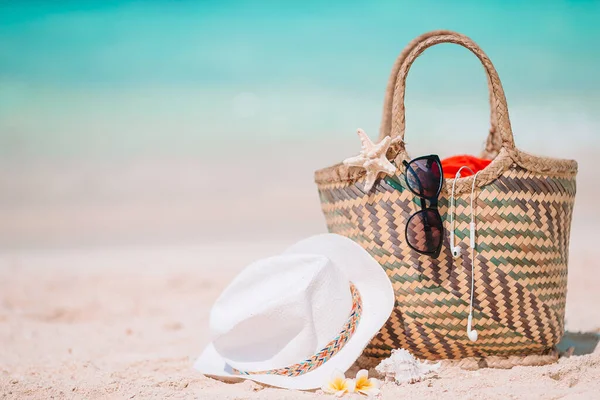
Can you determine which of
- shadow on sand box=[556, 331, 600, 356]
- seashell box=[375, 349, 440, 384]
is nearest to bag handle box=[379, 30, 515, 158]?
seashell box=[375, 349, 440, 384]

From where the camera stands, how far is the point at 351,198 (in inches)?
97.0

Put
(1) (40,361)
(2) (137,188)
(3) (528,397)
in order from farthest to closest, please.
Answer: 1. (2) (137,188)
2. (1) (40,361)
3. (3) (528,397)

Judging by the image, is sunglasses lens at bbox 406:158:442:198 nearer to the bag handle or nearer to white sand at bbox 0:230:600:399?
the bag handle

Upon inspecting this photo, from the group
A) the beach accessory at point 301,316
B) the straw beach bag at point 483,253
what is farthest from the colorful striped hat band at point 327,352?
the straw beach bag at point 483,253

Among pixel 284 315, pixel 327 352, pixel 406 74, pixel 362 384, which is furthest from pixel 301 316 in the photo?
pixel 406 74

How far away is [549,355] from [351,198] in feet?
3.52

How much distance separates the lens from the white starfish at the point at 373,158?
2.25 meters

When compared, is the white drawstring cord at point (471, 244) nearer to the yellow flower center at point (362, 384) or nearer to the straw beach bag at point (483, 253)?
the straw beach bag at point (483, 253)

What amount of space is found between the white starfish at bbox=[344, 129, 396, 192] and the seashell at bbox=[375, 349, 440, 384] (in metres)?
0.71

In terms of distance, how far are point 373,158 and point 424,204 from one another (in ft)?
0.86

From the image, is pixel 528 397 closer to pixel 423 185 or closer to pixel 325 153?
pixel 423 185

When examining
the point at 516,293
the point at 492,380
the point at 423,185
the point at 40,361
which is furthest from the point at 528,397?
the point at 40,361

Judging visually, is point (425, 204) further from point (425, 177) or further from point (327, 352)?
point (327, 352)

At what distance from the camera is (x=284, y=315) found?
2.25 metres
